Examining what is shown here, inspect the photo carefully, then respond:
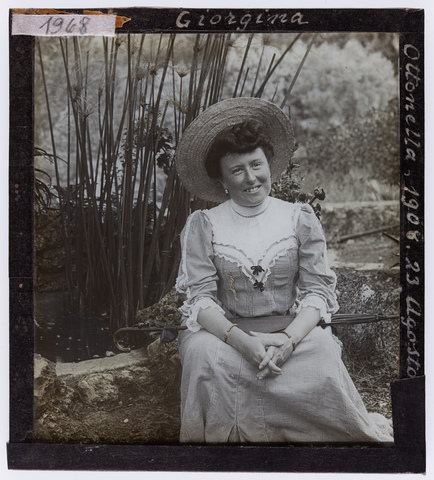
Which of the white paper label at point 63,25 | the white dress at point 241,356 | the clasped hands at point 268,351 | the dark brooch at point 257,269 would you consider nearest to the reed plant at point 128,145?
the white paper label at point 63,25

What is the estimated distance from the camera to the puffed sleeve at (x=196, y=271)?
2.38m

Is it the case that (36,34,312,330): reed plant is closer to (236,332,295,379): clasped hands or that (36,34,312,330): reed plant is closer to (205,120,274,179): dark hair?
(205,120,274,179): dark hair

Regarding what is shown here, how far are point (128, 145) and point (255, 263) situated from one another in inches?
31.7

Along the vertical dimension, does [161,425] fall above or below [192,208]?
below

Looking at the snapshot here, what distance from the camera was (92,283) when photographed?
2.50m

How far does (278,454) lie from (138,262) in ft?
3.53

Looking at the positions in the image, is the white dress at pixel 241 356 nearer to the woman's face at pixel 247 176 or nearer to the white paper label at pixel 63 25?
the woman's face at pixel 247 176

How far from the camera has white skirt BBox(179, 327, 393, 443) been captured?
2348 millimetres

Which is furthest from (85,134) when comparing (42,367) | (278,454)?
(278,454)

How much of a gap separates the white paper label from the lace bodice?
99 cm

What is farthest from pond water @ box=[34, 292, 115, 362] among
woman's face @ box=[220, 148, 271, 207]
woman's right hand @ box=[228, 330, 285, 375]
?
woman's face @ box=[220, 148, 271, 207]

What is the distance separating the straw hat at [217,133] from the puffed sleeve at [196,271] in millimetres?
148

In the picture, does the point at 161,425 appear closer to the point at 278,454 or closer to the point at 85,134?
the point at 278,454

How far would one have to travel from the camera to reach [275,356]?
233 centimetres
